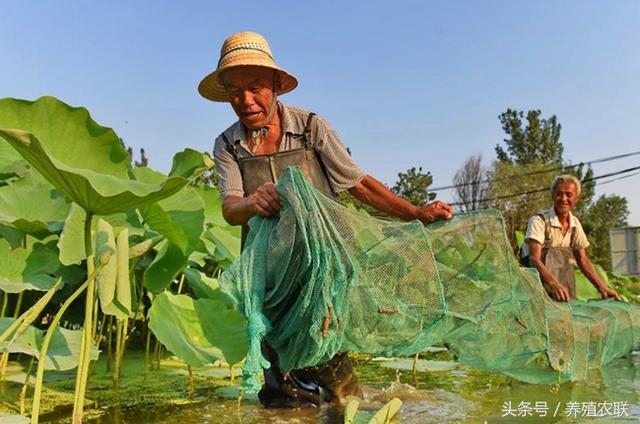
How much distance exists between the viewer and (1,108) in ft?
7.98

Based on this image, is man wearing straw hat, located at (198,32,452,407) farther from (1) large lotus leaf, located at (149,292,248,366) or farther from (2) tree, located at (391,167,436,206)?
(2) tree, located at (391,167,436,206)

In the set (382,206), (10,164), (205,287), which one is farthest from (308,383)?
(10,164)

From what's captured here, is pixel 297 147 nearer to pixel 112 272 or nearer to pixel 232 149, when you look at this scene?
pixel 232 149

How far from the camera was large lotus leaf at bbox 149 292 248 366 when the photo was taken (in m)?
2.42

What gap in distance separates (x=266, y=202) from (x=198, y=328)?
31.7 inches

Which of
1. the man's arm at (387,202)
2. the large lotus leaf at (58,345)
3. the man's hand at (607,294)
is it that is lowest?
the large lotus leaf at (58,345)

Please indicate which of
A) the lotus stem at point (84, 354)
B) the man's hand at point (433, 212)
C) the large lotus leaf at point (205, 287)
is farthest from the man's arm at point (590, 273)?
the lotus stem at point (84, 354)

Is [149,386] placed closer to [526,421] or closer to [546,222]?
[526,421]

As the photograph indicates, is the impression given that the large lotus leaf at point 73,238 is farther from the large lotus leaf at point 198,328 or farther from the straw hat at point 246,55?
the straw hat at point 246,55

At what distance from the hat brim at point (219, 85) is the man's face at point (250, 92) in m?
0.04

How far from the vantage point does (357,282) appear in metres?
1.88

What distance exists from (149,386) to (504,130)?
23952mm

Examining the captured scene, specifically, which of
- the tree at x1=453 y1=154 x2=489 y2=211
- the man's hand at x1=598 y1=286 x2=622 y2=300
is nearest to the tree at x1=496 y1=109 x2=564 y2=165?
the tree at x1=453 y1=154 x2=489 y2=211

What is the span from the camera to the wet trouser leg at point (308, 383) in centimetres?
235
